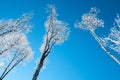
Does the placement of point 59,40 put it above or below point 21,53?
below

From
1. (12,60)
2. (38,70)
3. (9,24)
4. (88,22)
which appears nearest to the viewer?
(9,24)

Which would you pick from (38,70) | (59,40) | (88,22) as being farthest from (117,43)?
(59,40)

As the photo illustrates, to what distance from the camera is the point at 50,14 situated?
23.2 m

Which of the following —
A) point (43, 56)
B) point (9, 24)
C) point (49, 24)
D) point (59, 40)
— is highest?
point (49, 24)

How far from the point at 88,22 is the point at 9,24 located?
6.20m

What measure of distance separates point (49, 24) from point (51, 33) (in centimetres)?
106

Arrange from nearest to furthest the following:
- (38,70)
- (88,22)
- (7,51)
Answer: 1. (88,22)
2. (38,70)
3. (7,51)

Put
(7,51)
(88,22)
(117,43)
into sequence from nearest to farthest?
(117,43)
(88,22)
(7,51)

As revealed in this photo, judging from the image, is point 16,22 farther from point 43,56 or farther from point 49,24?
point 49,24

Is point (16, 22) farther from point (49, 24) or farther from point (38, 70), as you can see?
point (49, 24)

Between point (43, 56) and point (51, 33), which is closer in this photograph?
point (43, 56)

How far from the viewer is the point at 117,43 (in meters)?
13.0

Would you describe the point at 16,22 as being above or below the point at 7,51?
below

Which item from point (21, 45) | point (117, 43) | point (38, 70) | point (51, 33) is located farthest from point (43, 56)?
point (117, 43)
